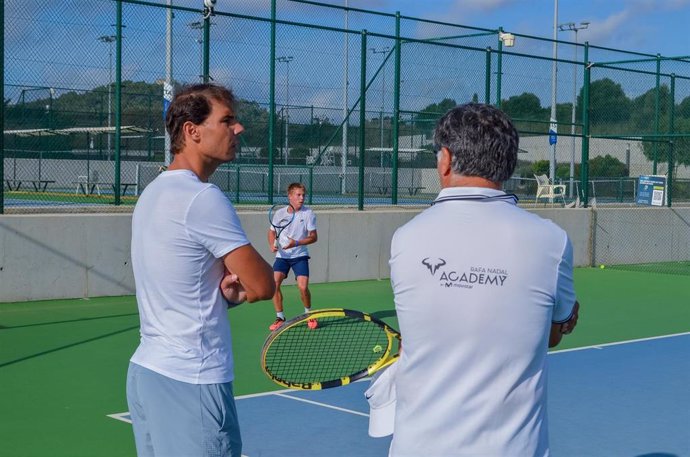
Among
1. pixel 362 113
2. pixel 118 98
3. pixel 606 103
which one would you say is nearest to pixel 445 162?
pixel 118 98

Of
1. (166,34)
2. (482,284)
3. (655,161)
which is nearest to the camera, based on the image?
(482,284)

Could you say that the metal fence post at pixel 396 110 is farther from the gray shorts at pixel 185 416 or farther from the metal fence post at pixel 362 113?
the gray shorts at pixel 185 416

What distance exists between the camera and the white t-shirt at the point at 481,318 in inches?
95.3

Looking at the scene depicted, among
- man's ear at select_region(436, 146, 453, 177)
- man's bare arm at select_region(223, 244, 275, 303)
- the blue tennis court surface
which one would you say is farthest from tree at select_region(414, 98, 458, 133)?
man's ear at select_region(436, 146, 453, 177)

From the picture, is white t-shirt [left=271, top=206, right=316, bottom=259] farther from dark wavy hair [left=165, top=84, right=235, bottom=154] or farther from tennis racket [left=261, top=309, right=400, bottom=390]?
dark wavy hair [left=165, top=84, right=235, bottom=154]

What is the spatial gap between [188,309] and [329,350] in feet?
12.7

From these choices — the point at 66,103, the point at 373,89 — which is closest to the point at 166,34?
the point at 66,103

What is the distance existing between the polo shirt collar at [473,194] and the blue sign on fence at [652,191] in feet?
59.7

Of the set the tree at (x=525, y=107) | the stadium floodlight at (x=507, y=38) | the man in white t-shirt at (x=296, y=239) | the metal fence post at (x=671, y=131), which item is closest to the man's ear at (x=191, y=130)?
the man in white t-shirt at (x=296, y=239)

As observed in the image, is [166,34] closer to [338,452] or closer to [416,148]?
[416,148]

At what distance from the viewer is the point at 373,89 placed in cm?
1585

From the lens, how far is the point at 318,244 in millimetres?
14594

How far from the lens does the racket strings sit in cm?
468

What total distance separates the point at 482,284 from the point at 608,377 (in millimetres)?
6178
